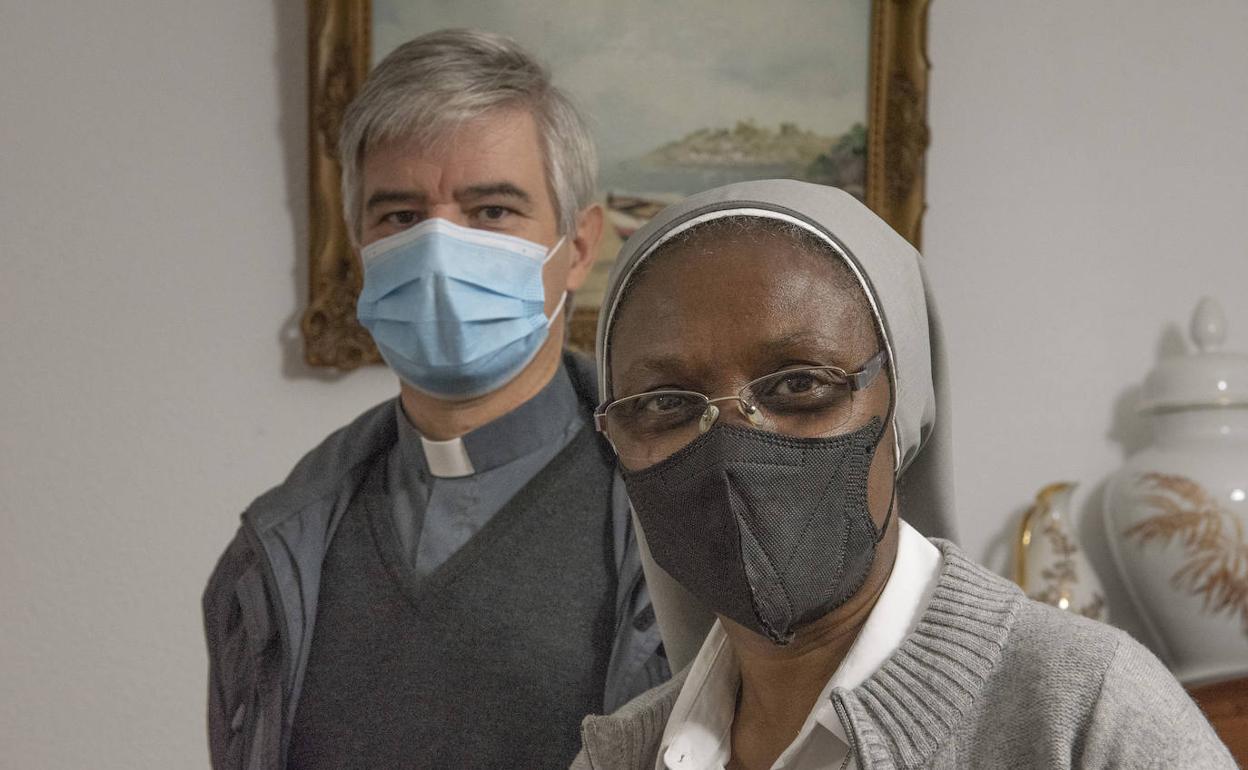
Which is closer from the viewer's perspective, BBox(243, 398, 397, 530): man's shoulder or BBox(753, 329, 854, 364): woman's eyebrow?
BBox(753, 329, 854, 364): woman's eyebrow

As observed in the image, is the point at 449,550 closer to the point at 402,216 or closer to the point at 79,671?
the point at 402,216

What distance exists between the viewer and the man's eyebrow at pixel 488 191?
1.65 meters

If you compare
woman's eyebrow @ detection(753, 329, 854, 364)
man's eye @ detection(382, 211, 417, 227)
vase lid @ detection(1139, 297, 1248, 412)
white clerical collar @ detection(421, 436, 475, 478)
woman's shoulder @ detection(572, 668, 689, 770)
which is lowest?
vase lid @ detection(1139, 297, 1248, 412)

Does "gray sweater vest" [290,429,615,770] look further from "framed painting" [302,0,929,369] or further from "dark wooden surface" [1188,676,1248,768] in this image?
"dark wooden surface" [1188,676,1248,768]

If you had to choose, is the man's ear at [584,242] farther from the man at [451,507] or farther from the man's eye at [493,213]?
the man's eye at [493,213]

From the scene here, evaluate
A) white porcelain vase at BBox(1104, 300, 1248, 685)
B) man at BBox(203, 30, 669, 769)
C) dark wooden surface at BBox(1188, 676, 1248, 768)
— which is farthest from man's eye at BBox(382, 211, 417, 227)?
dark wooden surface at BBox(1188, 676, 1248, 768)

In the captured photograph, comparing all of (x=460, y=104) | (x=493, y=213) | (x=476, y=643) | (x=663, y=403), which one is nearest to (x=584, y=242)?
(x=493, y=213)

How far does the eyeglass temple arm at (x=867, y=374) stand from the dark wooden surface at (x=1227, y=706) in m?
1.64

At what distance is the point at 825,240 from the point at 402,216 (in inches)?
31.8

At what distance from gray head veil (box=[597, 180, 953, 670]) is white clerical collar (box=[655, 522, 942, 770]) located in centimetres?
9

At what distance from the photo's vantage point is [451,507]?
1.65 m

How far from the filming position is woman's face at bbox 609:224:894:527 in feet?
3.27

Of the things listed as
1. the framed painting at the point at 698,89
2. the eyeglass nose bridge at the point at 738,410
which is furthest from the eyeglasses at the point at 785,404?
the framed painting at the point at 698,89

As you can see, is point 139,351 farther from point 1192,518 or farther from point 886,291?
point 1192,518
